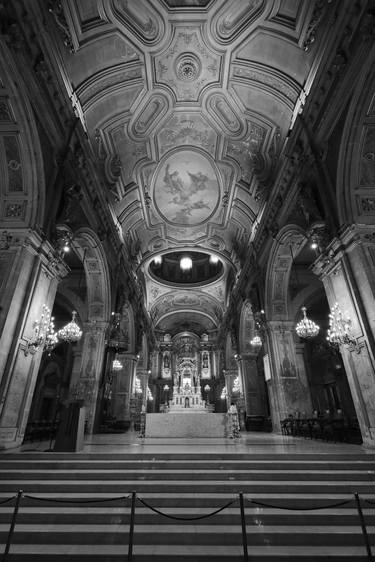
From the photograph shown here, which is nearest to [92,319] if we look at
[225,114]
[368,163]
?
[225,114]

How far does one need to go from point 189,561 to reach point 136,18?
13162 millimetres

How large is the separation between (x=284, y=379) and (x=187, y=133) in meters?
11.8

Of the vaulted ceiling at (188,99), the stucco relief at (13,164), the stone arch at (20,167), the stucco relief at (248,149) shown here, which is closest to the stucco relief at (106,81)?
the vaulted ceiling at (188,99)

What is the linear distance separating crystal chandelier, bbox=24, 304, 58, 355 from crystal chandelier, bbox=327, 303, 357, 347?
23.8ft

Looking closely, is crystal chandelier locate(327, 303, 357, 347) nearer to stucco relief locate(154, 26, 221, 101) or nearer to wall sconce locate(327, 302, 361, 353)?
wall sconce locate(327, 302, 361, 353)

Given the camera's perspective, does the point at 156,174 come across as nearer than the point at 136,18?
No

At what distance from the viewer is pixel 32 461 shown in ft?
16.7

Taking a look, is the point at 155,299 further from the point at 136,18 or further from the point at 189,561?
the point at 189,561

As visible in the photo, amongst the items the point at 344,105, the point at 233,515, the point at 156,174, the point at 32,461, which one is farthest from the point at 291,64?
the point at 32,461

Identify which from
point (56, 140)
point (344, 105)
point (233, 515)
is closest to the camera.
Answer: point (233, 515)

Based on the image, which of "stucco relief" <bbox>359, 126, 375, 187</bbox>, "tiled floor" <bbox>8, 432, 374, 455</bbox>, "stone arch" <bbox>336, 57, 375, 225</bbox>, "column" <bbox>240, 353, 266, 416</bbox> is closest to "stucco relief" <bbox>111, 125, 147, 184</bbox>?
"stone arch" <bbox>336, 57, 375, 225</bbox>

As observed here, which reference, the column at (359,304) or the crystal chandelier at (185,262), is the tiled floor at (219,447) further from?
the crystal chandelier at (185,262)

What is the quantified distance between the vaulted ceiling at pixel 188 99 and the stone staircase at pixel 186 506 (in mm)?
10432

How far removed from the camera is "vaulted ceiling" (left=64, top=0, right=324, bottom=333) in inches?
363
